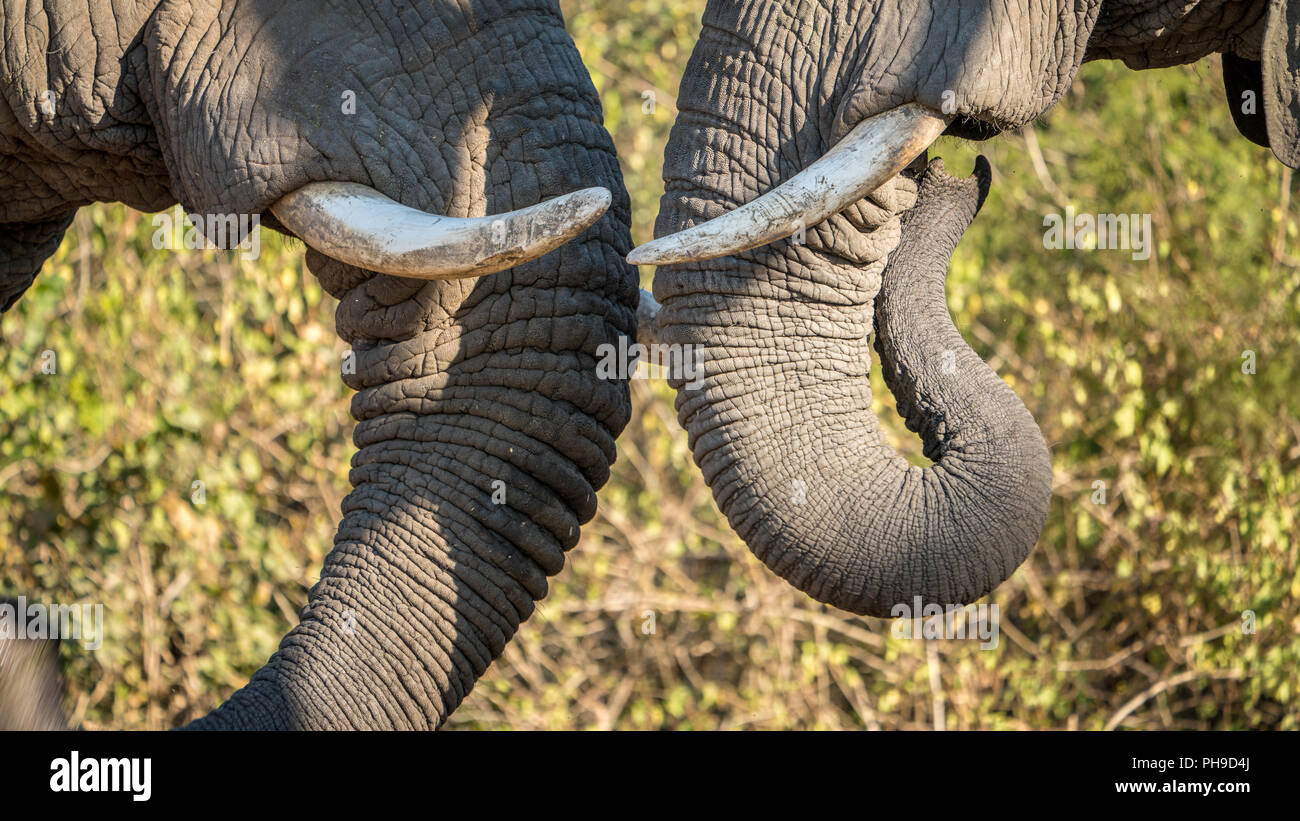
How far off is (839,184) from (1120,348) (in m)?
3.23

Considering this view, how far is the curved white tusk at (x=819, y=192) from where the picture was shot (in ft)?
9.27

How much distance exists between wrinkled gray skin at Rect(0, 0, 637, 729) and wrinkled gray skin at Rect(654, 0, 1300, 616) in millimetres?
240

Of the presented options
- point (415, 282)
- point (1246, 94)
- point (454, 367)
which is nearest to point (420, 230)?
point (415, 282)

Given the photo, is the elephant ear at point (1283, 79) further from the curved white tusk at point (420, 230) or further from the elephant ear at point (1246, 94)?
the curved white tusk at point (420, 230)

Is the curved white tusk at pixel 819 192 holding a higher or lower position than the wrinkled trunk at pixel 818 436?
higher

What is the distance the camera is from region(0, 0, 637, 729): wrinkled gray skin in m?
3.08

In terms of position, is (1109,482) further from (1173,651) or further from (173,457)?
(173,457)

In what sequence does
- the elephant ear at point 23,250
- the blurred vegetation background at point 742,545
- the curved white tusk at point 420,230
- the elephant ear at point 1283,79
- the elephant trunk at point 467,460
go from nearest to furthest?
the curved white tusk at point 420,230
the elephant trunk at point 467,460
the elephant ear at point 1283,79
the elephant ear at point 23,250
the blurred vegetation background at point 742,545

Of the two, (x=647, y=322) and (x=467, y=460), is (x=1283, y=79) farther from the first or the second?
(x=467, y=460)

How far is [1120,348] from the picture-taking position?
19.0 ft

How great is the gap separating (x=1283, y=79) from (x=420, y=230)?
1828 mm

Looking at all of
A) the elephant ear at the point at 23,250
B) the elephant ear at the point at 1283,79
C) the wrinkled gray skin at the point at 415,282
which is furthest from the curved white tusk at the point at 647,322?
the elephant ear at the point at 23,250

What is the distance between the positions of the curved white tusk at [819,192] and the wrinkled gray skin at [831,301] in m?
0.05
